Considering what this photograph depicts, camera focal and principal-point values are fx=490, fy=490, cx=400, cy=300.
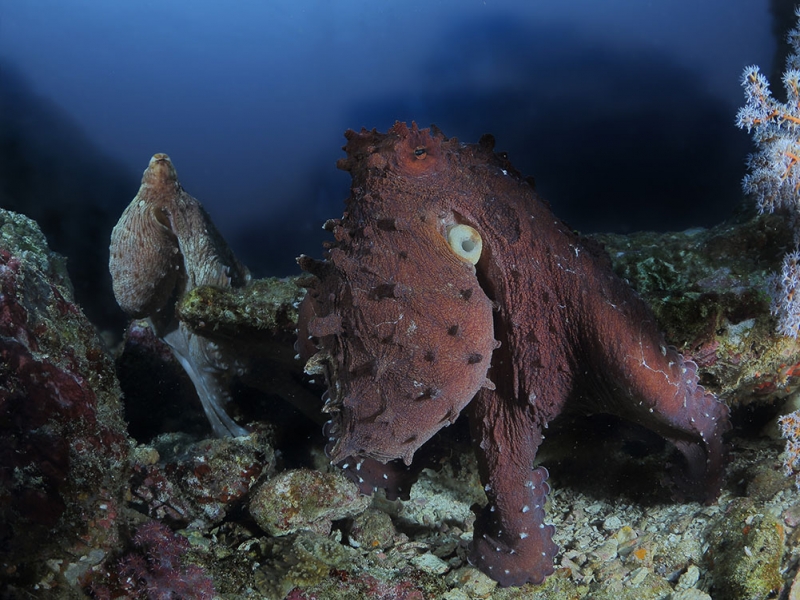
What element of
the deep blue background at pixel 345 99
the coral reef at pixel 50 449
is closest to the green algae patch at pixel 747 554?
the coral reef at pixel 50 449

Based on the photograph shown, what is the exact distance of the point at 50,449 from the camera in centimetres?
240

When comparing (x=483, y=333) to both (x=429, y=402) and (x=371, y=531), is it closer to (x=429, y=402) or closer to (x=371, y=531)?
(x=429, y=402)

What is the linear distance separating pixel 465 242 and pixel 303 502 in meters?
1.83

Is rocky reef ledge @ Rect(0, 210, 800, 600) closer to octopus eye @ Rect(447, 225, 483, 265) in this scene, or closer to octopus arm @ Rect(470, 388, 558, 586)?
octopus arm @ Rect(470, 388, 558, 586)

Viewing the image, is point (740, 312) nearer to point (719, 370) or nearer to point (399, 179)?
point (719, 370)

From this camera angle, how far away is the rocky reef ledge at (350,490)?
7.72ft

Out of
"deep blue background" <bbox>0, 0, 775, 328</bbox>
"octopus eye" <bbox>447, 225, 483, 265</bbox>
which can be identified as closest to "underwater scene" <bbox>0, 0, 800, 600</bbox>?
"octopus eye" <bbox>447, 225, 483, 265</bbox>

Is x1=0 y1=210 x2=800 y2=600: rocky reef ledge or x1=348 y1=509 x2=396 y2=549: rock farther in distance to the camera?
x1=348 y1=509 x2=396 y2=549: rock

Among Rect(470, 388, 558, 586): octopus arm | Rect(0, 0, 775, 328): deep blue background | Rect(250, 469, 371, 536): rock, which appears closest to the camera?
Rect(470, 388, 558, 586): octopus arm

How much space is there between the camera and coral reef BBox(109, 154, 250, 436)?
410cm

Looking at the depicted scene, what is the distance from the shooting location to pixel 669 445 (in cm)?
324

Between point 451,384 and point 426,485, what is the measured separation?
198 cm

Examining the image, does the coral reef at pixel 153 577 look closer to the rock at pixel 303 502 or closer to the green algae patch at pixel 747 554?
the rock at pixel 303 502

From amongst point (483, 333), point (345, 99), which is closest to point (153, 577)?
point (483, 333)
